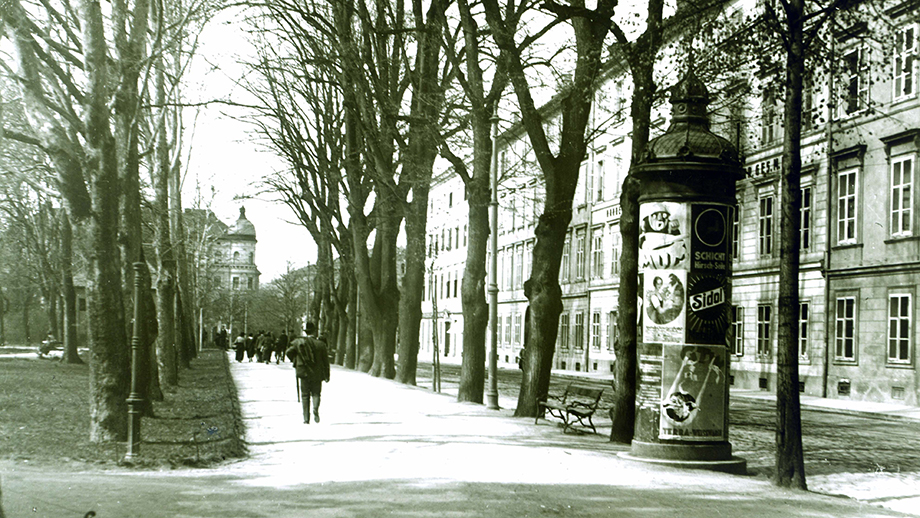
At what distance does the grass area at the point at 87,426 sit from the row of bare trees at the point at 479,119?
571cm

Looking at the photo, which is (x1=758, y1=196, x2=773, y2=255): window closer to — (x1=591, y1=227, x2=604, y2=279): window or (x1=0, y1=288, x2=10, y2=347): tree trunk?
(x1=591, y1=227, x2=604, y2=279): window

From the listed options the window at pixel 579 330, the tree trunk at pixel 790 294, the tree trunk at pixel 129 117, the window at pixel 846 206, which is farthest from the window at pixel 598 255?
the tree trunk at pixel 790 294

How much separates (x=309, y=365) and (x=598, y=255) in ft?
122

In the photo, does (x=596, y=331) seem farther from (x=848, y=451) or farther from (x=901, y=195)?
(x=848, y=451)

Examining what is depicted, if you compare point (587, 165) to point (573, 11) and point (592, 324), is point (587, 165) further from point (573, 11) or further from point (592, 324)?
point (573, 11)

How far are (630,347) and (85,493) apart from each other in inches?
324

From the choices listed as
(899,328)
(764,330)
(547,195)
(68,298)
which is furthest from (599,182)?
(547,195)

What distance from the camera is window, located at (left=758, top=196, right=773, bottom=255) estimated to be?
36.4 m

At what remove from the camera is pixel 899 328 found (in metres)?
29.2

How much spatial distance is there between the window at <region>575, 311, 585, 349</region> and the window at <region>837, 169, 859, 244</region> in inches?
900

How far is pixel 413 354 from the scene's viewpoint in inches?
1190

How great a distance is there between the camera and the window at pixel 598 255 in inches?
2041

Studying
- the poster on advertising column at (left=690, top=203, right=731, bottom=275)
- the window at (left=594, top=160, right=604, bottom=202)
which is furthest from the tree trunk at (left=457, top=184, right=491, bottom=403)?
the window at (left=594, top=160, right=604, bottom=202)

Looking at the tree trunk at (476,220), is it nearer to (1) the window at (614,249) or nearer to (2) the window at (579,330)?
(1) the window at (614,249)
